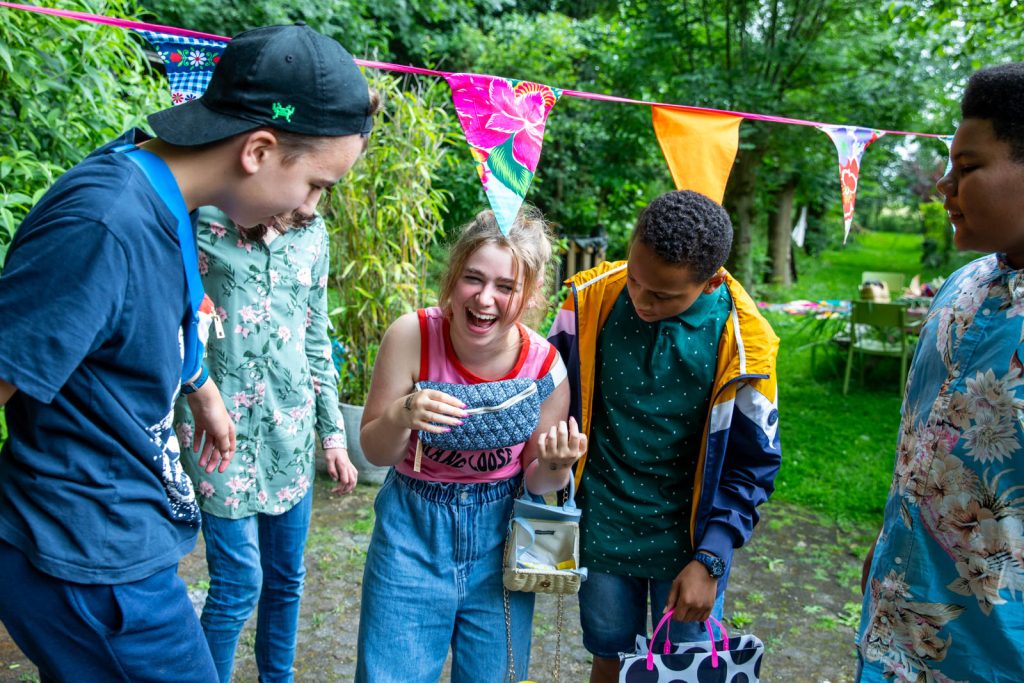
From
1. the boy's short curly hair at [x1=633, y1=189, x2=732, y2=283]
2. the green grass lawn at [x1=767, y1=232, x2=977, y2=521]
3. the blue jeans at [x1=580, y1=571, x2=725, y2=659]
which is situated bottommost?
the green grass lawn at [x1=767, y1=232, x2=977, y2=521]

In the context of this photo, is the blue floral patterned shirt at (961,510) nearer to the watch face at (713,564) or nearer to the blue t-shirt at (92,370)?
the watch face at (713,564)

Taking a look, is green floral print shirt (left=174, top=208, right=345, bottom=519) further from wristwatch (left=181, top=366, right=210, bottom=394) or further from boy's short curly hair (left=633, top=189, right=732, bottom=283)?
boy's short curly hair (left=633, top=189, right=732, bottom=283)

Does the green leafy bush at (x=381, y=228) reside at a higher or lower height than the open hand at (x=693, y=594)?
higher

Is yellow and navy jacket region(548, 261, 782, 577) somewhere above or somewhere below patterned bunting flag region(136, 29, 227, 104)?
below

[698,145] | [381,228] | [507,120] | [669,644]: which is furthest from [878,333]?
[669,644]

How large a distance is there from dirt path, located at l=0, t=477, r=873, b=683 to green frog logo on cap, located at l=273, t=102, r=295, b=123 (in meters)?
2.31

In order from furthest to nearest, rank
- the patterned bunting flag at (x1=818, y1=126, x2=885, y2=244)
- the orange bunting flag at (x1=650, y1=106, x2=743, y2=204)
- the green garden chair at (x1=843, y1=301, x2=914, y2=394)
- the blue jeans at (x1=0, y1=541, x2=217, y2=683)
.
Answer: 1. the green garden chair at (x1=843, y1=301, x2=914, y2=394)
2. the patterned bunting flag at (x1=818, y1=126, x2=885, y2=244)
3. the orange bunting flag at (x1=650, y1=106, x2=743, y2=204)
4. the blue jeans at (x1=0, y1=541, x2=217, y2=683)

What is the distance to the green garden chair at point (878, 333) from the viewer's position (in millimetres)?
6965

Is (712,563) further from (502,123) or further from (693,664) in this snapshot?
(502,123)

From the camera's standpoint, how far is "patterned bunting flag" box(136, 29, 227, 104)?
2.59m

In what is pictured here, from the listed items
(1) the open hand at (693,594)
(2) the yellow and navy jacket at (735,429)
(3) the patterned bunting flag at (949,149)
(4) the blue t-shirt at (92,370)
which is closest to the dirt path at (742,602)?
(1) the open hand at (693,594)

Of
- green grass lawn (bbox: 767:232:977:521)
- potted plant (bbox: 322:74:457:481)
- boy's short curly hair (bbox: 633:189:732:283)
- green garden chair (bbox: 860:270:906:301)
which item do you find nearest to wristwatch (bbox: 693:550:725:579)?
boy's short curly hair (bbox: 633:189:732:283)

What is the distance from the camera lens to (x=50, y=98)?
3.13 metres

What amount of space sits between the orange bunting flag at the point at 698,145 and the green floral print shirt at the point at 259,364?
119 centimetres
